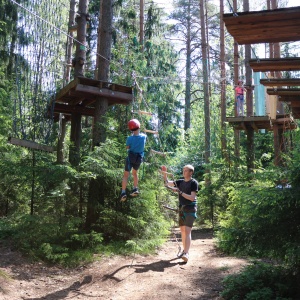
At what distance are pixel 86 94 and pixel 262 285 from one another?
588 centimetres

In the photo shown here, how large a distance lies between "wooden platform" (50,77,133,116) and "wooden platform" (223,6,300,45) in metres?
4.34

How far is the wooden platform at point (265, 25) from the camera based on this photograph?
4.13 meters

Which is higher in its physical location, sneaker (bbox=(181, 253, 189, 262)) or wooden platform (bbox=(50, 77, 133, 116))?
wooden platform (bbox=(50, 77, 133, 116))

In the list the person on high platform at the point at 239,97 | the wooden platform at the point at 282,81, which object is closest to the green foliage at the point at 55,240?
the wooden platform at the point at 282,81

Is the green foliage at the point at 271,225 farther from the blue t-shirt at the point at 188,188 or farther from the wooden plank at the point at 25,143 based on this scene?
the wooden plank at the point at 25,143

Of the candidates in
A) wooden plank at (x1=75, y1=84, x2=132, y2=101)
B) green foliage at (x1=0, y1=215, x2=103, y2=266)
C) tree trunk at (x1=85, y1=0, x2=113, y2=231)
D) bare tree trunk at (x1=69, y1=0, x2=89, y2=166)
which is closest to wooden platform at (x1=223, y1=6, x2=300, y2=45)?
wooden plank at (x1=75, y1=84, x2=132, y2=101)

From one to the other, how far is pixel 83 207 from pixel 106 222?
1029mm

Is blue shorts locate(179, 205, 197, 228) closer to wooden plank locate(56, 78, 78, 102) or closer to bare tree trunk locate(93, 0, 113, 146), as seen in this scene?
bare tree trunk locate(93, 0, 113, 146)

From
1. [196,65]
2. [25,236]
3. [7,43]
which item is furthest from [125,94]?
[196,65]

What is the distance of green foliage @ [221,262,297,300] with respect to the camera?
4.47m

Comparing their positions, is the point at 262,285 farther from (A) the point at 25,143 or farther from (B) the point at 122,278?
(A) the point at 25,143

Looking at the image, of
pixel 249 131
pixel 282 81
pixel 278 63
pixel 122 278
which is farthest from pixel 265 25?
pixel 249 131

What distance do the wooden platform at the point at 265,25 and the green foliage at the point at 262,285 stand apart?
124 inches

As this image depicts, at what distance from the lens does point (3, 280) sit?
571 centimetres
